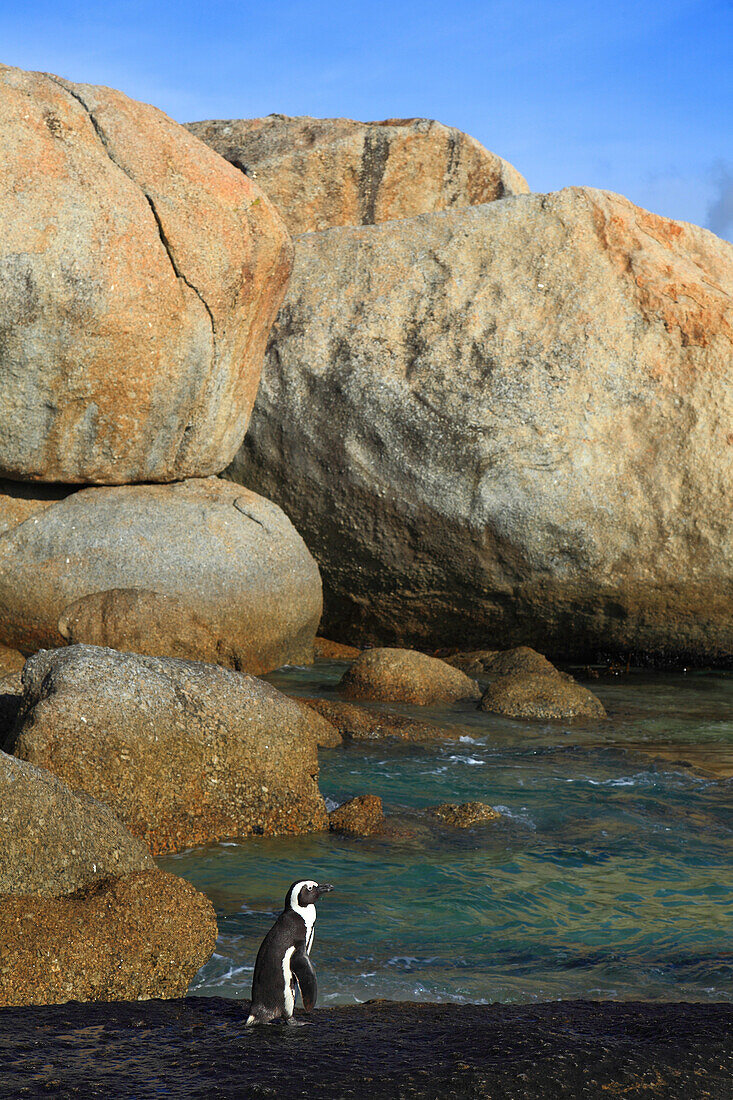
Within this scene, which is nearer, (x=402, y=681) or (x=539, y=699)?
(x=539, y=699)

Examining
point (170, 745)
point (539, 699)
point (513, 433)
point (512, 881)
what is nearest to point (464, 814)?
point (512, 881)

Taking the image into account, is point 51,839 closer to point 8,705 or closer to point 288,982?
point 288,982

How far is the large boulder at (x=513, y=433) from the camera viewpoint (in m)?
11.2

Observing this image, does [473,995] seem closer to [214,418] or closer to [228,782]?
[228,782]

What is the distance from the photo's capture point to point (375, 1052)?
11.0 ft

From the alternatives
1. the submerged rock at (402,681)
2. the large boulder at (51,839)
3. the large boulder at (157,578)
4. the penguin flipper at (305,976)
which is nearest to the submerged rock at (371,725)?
the submerged rock at (402,681)

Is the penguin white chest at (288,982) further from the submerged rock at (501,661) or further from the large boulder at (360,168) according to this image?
the large boulder at (360,168)

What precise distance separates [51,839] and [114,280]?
612 cm

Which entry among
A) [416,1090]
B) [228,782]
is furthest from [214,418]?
[416,1090]

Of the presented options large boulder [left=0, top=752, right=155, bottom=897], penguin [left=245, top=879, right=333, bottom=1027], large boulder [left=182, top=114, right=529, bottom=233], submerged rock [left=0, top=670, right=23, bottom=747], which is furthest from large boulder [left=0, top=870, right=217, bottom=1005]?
large boulder [left=182, top=114, right=529, bottom=233]

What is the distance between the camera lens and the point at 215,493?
10914 mm

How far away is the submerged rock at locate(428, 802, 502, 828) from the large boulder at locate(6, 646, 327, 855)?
2.29ft

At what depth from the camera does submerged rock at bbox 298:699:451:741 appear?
27.1ft

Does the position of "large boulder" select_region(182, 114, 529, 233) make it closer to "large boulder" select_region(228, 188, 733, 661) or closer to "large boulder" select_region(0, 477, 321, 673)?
"large boulder" select_region(228, 188, 733, 661)
